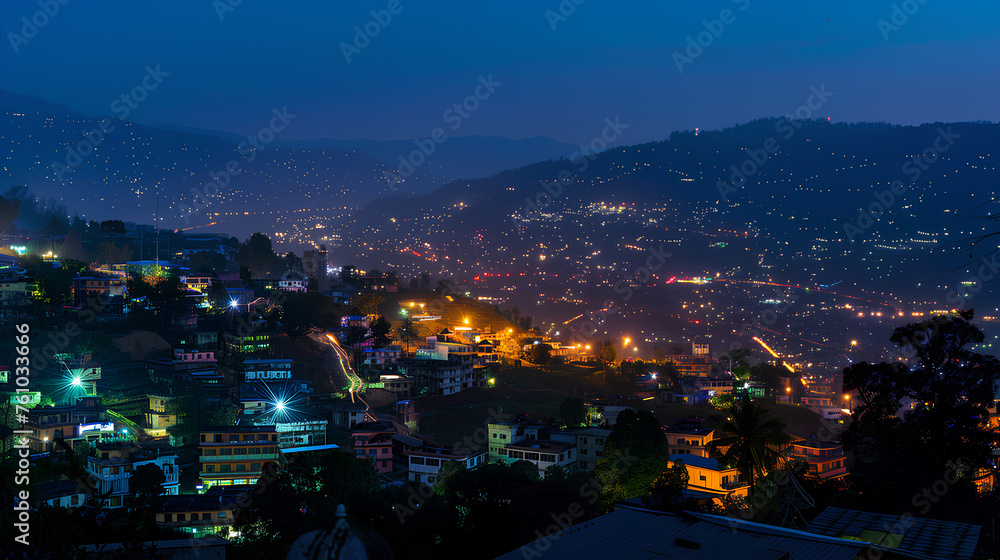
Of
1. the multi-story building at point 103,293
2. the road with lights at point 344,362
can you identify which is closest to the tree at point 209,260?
the multi-story building at point 103,293

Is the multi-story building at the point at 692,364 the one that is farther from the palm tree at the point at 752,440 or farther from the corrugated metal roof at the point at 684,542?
the corrugated metal roof at the point at 684,542

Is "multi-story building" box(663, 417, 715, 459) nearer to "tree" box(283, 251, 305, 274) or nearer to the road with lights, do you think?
the road with lights

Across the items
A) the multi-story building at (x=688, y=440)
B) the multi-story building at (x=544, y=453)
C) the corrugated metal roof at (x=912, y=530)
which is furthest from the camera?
the multi-story building at (x=688, y=440)

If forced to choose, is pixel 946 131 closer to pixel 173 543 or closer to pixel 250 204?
pixel 250 204

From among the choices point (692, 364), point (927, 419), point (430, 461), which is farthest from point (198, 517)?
point (692, 364)

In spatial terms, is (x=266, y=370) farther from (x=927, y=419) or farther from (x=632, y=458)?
(x=927, y=419)

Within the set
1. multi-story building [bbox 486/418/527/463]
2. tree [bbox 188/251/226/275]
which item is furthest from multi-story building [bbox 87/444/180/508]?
tree [bbox 188/251/226/275]
